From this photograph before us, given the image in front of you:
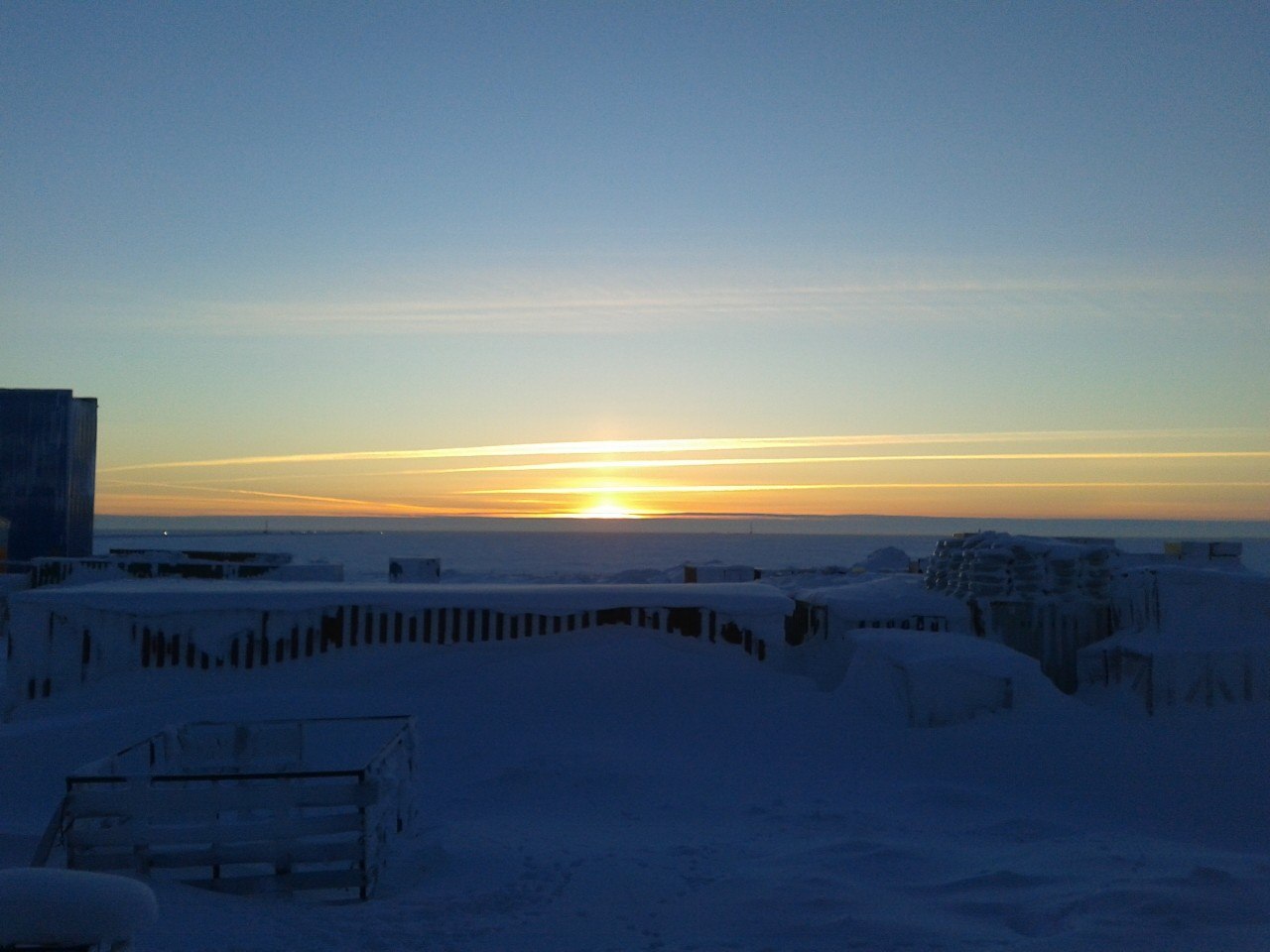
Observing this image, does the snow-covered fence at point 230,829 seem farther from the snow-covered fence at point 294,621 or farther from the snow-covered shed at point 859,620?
the snow-covered shed at point 859,620

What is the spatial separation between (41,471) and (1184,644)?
34497mm

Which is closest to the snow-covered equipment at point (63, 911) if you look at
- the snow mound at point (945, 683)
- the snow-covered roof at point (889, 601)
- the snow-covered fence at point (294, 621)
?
the snow mound at point (945, 683)

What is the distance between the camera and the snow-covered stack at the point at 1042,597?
597 inches

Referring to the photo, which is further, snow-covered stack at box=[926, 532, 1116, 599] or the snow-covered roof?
the snow-covered roof

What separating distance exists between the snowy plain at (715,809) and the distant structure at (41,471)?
81.2 feet

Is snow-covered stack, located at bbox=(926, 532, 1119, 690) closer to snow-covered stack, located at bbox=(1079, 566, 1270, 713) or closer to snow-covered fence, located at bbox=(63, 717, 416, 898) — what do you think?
snow-covered stack, located at bbox=(1079, 566, 1270, 713)

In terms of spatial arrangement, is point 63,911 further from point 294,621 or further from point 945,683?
point 294,621

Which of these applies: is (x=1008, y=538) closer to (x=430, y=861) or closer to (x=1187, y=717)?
(x=1187, y=717)

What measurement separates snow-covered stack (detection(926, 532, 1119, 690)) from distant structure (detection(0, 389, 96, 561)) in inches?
1231

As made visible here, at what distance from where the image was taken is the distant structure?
1401 inches

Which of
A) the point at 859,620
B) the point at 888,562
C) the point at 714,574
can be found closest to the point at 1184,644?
the point at 859,620

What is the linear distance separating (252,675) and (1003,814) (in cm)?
942

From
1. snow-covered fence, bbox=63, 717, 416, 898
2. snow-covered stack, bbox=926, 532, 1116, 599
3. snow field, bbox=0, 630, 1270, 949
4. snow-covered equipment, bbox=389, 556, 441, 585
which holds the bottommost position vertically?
snow field, bbox=0, 630, 1270, 949

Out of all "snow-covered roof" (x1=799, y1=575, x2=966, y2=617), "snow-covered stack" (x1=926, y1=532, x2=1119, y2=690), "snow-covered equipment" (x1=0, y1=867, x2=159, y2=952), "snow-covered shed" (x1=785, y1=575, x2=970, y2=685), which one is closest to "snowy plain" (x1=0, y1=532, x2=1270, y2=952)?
"snow-covered shed" (x1=785, y1=575, x2=970, y2=685)
